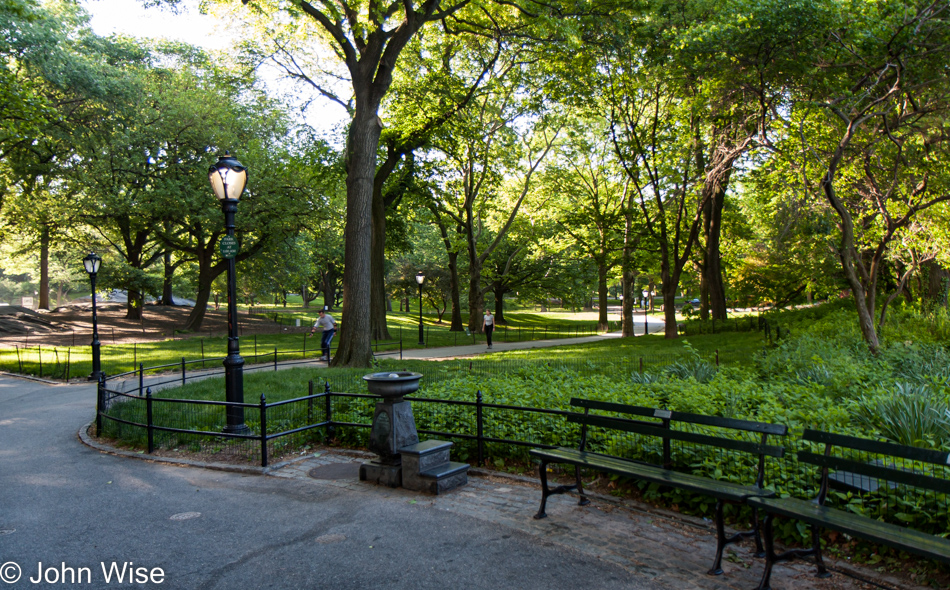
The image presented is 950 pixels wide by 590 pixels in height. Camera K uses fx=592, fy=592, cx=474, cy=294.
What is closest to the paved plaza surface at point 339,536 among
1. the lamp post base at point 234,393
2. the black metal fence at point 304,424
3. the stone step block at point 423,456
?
the stone step block at point 423,456

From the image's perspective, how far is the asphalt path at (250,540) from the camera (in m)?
4.32

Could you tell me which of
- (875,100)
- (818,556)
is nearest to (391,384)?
(818,556)

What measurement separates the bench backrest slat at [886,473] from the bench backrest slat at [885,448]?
11cm

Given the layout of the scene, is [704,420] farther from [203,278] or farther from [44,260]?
[44,260]

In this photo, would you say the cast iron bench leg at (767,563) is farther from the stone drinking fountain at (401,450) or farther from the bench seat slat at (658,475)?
the stone drinking fountain at (401,450)

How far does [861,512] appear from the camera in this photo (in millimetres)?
4320

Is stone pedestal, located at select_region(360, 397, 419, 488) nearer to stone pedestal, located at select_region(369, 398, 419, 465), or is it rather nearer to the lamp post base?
stone pedestal, located at select_region(369, 398, 419, 465)

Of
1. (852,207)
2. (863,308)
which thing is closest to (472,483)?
(863,308)

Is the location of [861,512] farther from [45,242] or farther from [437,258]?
[437,258]

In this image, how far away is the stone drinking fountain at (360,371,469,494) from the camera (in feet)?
20.9

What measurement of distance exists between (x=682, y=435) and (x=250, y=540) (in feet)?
12.5

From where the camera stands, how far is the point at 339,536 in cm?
514

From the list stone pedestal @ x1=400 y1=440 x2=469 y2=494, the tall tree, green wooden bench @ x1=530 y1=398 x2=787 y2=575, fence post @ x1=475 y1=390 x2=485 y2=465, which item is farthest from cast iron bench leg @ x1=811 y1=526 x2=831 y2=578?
the tall tree

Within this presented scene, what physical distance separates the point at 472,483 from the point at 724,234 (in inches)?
1365
